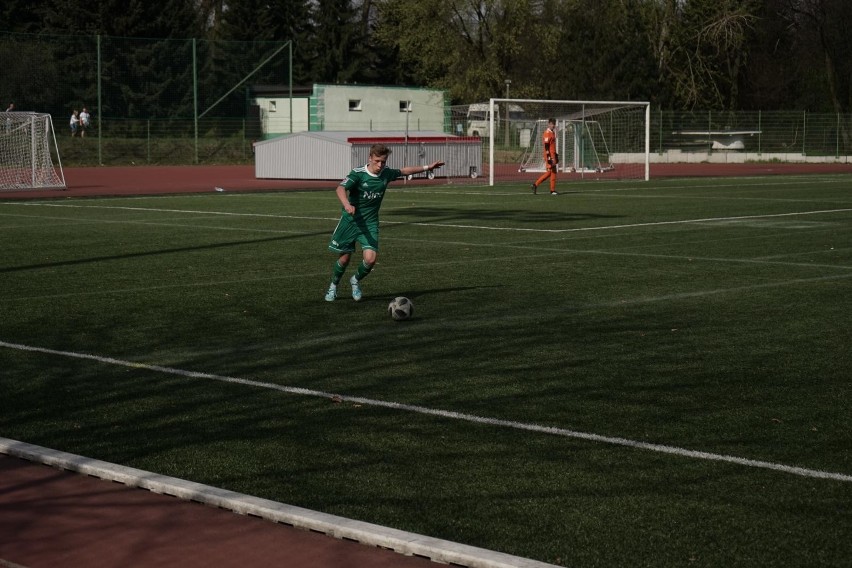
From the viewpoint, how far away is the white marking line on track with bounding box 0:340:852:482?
21.0ft

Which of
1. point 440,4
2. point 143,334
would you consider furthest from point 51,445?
point 440,4

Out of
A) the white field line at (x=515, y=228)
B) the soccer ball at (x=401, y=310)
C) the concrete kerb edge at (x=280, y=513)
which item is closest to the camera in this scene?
the concrete kerb edge at (x=280, y=513)

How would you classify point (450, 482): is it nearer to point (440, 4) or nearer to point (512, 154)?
point (512, 154)

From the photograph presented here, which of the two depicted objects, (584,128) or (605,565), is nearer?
(605,565)

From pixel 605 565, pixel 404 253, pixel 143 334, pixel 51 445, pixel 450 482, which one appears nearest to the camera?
pixel 605 565

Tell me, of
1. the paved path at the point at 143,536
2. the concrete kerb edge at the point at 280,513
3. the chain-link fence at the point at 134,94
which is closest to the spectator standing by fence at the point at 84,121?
the chain-link fence at the point at 134,94

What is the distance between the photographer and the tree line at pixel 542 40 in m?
68.5

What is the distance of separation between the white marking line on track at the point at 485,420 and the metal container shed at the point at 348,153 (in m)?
30.5

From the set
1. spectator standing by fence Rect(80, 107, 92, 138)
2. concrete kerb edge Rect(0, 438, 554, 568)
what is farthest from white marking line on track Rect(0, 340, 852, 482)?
spectator standing by fence Rect(80, 107, 92, 138)

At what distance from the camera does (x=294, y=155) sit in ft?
139

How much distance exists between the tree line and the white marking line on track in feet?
196

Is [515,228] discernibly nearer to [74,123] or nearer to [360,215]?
[360,215]

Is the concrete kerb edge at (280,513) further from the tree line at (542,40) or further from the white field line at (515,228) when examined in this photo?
the tree line at (542,40)

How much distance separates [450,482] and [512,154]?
45.0 meters
